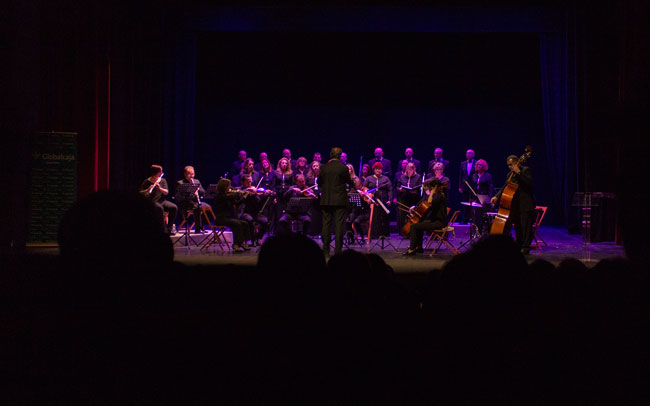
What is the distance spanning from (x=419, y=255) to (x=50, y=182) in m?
6.27

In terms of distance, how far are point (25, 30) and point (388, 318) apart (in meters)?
7.59

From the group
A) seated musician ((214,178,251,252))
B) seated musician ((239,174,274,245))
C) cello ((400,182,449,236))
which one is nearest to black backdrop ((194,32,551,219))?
seated musician ((239,174,274,245))

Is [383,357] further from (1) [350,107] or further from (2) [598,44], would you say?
(1) [350,107]

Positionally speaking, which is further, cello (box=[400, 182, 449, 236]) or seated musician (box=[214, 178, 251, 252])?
seated musician (box=[214, 178, 251, 252])

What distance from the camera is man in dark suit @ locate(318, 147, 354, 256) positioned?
8.91 m

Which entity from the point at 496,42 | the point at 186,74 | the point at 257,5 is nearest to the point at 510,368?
the point at 257,5

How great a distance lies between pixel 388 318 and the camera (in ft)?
6.39

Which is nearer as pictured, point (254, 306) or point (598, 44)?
point (254, 306)

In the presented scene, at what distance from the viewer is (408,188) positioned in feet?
40.9

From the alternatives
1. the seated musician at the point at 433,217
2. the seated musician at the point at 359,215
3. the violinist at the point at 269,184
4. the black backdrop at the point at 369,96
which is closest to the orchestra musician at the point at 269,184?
the violinist at the point at 269,184

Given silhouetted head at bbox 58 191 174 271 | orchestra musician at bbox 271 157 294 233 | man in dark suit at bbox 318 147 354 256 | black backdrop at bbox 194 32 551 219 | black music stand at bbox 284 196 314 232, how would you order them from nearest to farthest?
silhouetted head at bbox 58 191 174 271 → man in dark suit at bbox 318 147 354 256 → black music stand at bbox 284 196 314 232 → orchestra musician at bbox 271 157 294 233 → black backdrop at bbox 194 32 551 219

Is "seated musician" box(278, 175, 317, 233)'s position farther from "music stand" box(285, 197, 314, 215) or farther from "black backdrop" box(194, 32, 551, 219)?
"black backdrop" box(194, 32, 551, 219)

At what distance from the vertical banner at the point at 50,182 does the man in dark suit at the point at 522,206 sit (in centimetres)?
717

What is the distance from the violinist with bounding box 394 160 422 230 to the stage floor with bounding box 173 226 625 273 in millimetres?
831
